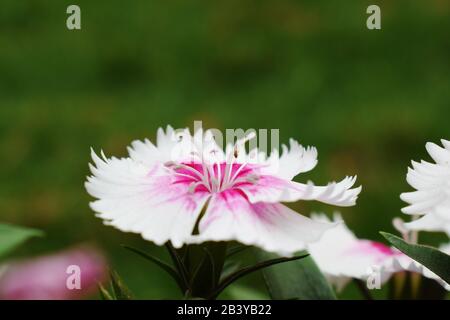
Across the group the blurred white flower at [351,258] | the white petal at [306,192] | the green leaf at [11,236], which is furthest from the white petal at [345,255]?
the green leaf at [11,236]

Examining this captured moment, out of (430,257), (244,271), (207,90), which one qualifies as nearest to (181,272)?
(244,271)

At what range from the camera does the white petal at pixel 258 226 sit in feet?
1.45

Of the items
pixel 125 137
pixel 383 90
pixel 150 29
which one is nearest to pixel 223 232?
pixel 125 137

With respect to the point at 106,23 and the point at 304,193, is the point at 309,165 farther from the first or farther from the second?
the point at 106,23

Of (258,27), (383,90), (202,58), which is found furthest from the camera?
(258,27)

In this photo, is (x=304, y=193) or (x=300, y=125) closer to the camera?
(x=304, y=193)

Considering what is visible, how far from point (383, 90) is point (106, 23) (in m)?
1.10

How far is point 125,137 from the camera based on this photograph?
8.89 feet

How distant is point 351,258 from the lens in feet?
2.15

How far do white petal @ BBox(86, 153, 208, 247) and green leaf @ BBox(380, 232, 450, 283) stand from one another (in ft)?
0.37

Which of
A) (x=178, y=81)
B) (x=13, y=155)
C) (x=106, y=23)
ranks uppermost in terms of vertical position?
(x=106, y=23)

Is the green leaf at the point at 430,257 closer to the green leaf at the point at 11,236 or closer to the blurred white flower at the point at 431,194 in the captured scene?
the blurred white flower at the point at 431,194

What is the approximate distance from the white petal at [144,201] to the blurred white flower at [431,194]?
12 cm

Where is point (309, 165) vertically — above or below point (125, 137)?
above
